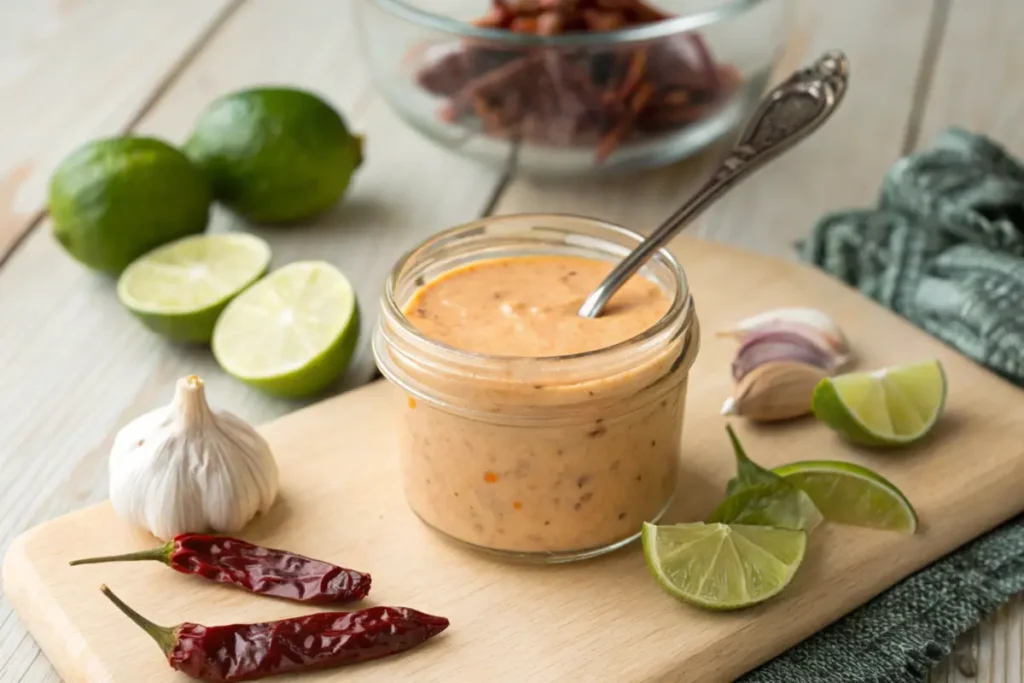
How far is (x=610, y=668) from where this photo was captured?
66.7 inches

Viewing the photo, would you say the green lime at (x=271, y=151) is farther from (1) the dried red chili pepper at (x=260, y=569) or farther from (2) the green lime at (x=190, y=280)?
(1) the dried red chili pepper at (x=260, y=569)

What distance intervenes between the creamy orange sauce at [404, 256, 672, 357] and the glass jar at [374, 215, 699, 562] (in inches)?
1.9

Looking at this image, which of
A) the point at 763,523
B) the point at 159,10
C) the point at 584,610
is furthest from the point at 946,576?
the point at 159,10

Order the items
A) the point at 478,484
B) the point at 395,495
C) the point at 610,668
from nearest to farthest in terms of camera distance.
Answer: the point at 610,668, the point at 478,484, the point at 395,495

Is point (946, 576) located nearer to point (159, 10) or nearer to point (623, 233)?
point (623, 233)

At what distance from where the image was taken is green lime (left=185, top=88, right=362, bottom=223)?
2715 mm

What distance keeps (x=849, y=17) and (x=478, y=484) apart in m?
2.48

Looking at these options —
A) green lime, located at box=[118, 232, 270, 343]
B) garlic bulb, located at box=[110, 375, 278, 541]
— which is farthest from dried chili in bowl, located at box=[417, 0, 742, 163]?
garlic bulb, located at box=[110, 375, 278, 541]

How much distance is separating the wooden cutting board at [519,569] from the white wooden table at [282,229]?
140mm

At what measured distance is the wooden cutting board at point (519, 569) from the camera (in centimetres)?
171

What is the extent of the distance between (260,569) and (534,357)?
0.49m

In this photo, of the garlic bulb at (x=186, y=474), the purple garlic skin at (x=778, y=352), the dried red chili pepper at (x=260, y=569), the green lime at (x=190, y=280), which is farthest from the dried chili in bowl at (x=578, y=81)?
the dried red chili pepper at (x=260, y=569)

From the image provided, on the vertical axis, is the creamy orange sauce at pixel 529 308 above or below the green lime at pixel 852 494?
above

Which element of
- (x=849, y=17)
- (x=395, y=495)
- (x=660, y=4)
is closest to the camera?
(x=395, y=495)
